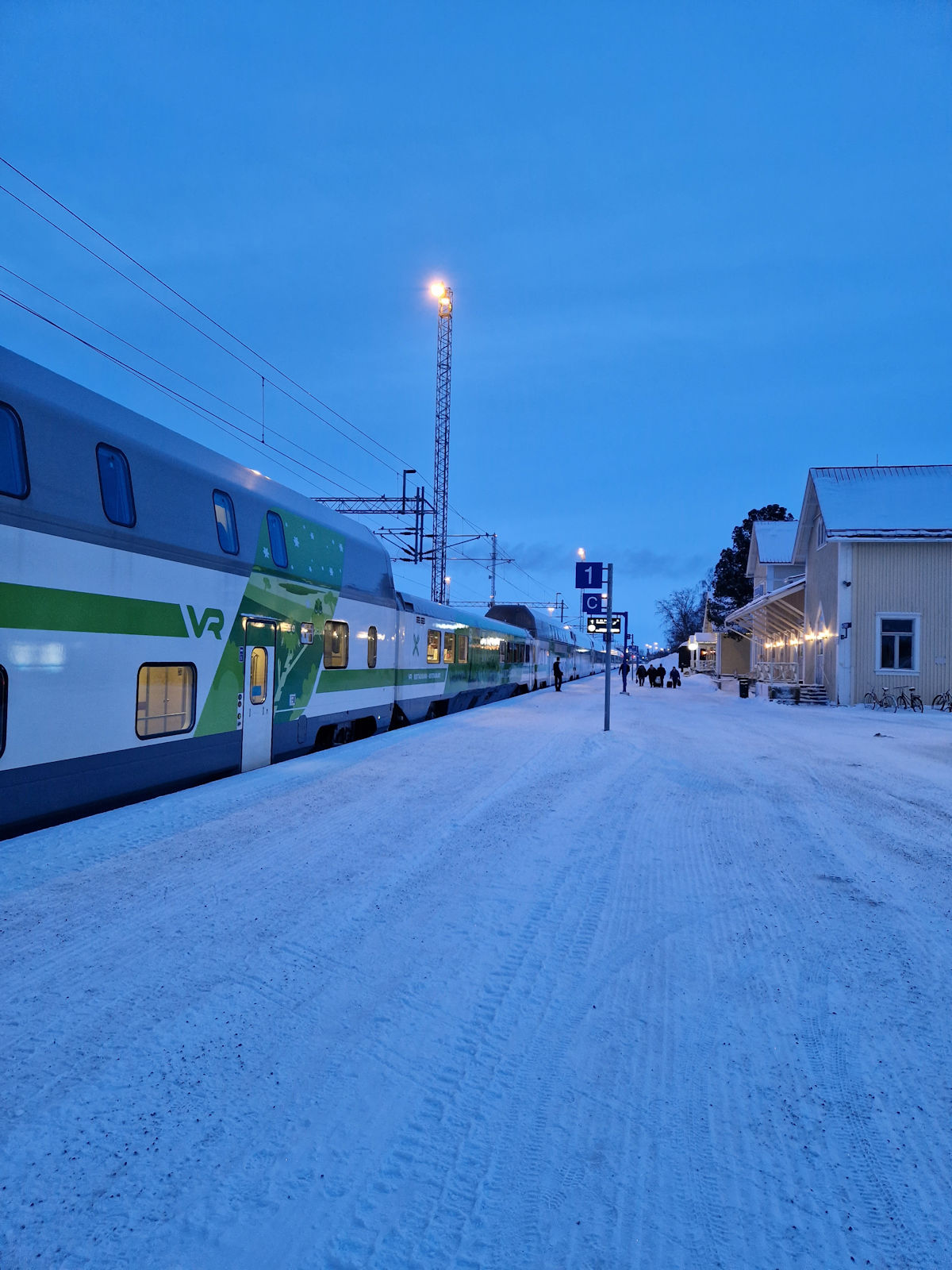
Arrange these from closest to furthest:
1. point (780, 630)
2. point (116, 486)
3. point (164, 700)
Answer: point (116, 486)
point (164, 700)
point (780, 630)

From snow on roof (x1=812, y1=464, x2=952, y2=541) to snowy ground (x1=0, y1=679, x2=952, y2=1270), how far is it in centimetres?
→ 1932

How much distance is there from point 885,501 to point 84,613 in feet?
83.2

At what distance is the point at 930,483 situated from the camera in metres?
24.9

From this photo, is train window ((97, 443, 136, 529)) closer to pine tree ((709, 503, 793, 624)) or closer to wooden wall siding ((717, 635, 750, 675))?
wooden wall siding ((717, 635, 750, 675))

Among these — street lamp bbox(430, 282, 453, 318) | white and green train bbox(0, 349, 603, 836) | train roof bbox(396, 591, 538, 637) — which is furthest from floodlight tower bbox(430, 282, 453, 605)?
white and green train bbox(0, 349, 603, 836)

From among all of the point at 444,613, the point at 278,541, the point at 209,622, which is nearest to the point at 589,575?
the point at 444,613

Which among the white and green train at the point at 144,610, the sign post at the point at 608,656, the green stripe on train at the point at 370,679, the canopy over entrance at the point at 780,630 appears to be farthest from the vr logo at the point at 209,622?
the canopy over entrance at the point at 780,630

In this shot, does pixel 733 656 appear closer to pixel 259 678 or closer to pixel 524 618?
pixel 524 618

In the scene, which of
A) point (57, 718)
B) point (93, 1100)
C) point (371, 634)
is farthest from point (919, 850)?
point (371, 634)

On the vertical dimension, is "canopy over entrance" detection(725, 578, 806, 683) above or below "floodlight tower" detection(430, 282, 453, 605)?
below

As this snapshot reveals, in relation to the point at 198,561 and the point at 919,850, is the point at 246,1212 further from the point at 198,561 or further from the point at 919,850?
the point at 198,561

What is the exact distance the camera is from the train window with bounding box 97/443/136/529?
6.50 m

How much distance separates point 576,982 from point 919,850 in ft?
13.6

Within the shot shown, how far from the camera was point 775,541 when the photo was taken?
1583 inches
